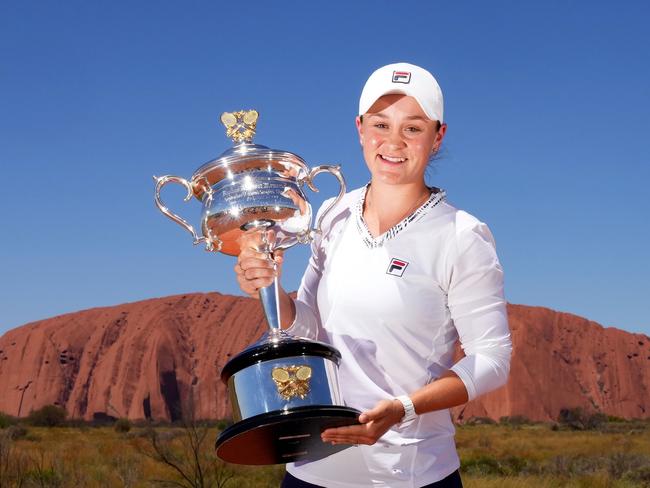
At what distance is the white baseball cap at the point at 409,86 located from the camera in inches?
94.0

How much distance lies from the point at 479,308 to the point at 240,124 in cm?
116

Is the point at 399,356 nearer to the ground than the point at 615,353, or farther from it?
nearer to the ground

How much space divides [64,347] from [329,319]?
Result: 179 feet

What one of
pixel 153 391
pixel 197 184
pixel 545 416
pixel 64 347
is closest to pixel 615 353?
pixel 545 416

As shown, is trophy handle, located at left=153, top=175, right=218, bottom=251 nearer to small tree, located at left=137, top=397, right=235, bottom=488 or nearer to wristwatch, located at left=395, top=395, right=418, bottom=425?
wristwatch, located at left=395, top=395, right=418, bottom=425

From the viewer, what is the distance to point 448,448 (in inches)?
94.6

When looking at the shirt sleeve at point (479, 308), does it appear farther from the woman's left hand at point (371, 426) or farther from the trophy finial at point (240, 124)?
the trophy finial at point (240, 124)

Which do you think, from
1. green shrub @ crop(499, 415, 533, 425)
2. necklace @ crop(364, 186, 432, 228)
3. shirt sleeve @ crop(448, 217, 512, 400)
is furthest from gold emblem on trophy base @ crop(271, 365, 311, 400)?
green shrub @ crop(499, 415, 533, 425)

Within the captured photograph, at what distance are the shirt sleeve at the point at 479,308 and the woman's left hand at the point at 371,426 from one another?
23 centimetres

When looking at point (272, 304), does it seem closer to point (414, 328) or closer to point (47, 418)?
point (414, 328)

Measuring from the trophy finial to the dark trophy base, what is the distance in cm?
106

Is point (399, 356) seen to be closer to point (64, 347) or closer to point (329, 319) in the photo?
point (329, 319)

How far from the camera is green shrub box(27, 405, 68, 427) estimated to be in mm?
31047

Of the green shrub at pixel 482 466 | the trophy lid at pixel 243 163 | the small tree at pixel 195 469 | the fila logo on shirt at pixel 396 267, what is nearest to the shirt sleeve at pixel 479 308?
the fila logo on shirt at pixel 396 267
